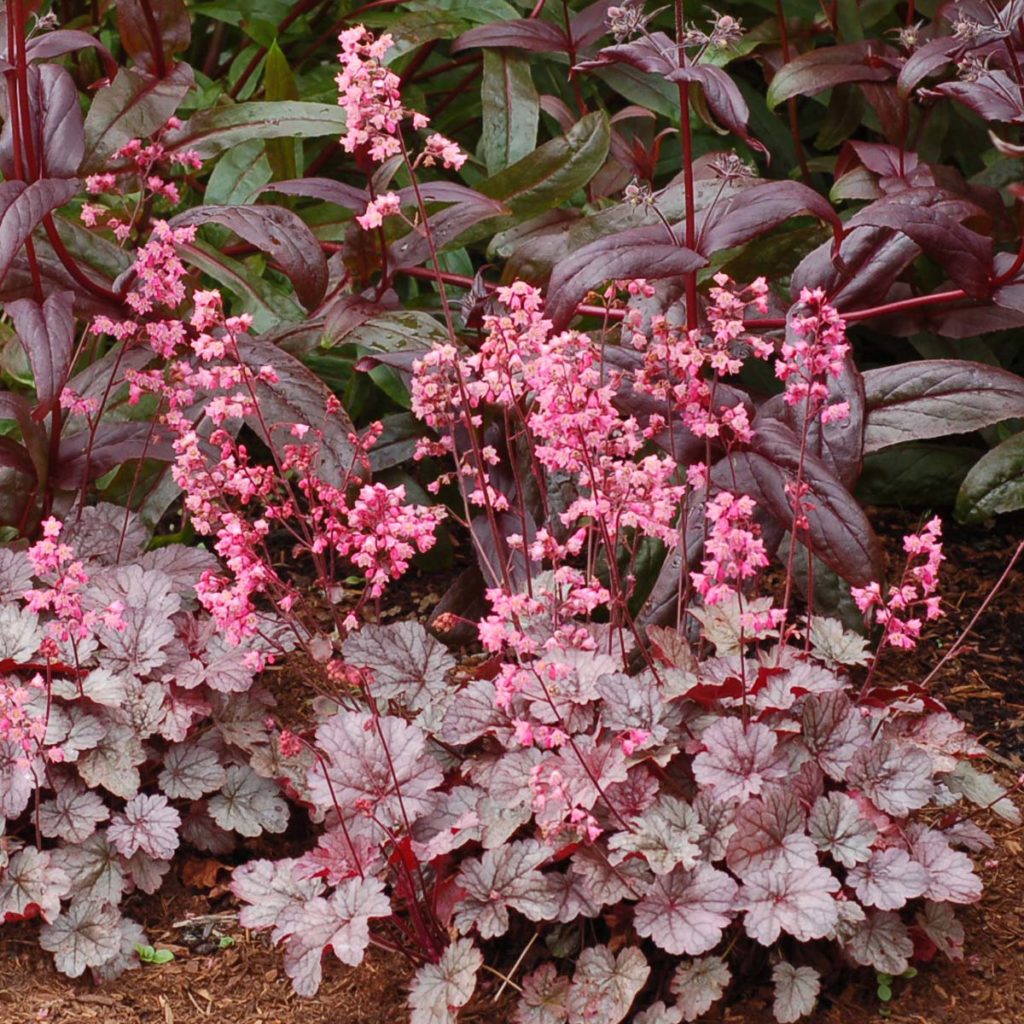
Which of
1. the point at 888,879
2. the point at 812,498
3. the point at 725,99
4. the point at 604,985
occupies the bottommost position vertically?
the point at 604,985

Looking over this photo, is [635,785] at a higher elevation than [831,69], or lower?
lower

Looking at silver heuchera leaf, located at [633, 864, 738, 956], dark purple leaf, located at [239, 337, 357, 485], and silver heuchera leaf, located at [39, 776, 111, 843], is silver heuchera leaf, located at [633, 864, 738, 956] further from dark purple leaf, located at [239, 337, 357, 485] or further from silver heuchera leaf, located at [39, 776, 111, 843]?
dark purple leaf, located at [239, 337, 357, 485]

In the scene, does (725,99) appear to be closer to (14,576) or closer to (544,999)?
(544,999)

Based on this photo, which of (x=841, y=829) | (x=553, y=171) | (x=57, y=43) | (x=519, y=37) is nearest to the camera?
(x=841, y=829)

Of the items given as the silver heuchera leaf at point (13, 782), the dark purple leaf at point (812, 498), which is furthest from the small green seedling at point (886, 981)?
the silver heuchera leaf at point (13, 782)

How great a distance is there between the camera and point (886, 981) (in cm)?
225

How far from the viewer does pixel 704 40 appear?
2236mm

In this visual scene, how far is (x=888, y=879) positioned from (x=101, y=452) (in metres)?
1.67

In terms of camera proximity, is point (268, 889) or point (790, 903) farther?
point (268, 889)

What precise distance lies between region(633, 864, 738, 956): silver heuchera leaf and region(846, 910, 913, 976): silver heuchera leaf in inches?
8.0

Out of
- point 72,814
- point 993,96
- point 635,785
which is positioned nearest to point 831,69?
point 993,96

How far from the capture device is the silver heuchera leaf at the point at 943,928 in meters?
2.22

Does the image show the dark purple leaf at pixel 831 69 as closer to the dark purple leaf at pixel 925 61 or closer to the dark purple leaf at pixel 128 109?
the dark purple leaf at pixel 925 61

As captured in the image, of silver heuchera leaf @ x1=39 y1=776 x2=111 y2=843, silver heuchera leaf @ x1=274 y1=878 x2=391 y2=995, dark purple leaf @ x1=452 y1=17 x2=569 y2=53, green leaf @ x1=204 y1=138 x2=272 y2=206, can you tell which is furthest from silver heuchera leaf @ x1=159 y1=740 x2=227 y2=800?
dark purple leaf @ x1=452 y1=17 x2=569 y2=53
